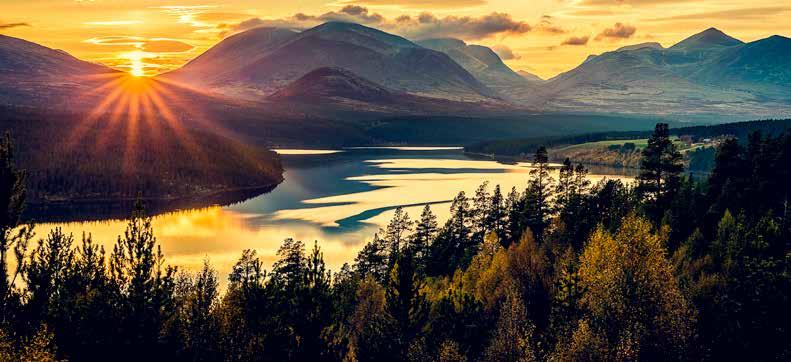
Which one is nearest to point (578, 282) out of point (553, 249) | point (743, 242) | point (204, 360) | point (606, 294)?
point (606, 294)

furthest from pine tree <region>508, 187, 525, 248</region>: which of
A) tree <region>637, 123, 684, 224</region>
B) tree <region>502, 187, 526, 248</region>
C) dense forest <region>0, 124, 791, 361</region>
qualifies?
dense forest <region>0, 124, 791, 361</region>

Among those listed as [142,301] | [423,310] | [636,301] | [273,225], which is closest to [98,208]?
[273,225]

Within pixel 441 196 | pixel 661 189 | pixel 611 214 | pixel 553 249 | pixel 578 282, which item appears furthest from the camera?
pixel 441 196

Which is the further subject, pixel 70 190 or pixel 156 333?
pixel 70 190

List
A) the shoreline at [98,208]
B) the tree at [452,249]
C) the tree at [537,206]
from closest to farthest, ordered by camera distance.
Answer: the tree at [452,249]
the tree at [537,206]
the shoreline at [98,208]

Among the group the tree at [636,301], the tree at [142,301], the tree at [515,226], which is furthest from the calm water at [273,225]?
the tree at [636,301]

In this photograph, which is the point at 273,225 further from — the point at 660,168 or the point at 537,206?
the point at 660,168

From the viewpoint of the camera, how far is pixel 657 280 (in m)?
47.8

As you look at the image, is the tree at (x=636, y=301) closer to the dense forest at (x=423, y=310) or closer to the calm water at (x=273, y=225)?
the dense forest at (x=423, y=310)

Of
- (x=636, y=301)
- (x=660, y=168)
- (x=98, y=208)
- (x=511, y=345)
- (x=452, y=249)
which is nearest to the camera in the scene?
(x=511, y=345)

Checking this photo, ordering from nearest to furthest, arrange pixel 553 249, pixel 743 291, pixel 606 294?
pixel 606 294, pixel 743 291, pixel 553 249

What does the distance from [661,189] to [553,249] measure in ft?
72.5

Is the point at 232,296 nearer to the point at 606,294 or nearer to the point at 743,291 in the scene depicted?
the point at 606,294

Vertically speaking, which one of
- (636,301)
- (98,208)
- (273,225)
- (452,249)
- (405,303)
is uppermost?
(636,301)
